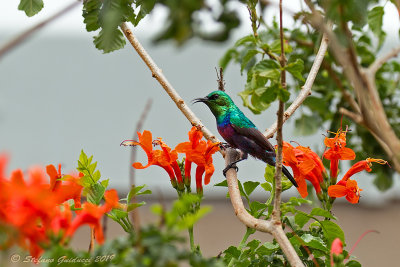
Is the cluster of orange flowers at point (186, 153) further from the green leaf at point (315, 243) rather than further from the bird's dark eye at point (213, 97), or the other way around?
the bird's dark eye at point (213, 97)

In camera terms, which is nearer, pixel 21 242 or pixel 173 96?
pixel 21 242

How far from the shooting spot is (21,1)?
5.65ft

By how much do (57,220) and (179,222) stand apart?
276 millimetres

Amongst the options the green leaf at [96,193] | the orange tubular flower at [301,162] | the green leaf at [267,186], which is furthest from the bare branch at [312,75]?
the green leaf at [96,193]

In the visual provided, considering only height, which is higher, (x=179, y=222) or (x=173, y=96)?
(x=173, y=96)

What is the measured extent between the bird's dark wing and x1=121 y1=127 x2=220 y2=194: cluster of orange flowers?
12.1 inches

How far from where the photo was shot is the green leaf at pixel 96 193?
181cm

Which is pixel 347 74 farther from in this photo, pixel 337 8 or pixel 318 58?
pixel 318 58

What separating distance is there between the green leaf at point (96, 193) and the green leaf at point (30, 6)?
52cm

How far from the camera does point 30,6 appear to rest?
1.73 metres

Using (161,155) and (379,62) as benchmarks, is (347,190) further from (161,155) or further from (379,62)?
(379,62)

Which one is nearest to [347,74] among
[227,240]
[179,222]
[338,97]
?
[179,222]

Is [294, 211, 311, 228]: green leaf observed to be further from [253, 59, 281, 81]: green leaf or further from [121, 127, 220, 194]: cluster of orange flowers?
[253, 59, 281, 81]: green leaf

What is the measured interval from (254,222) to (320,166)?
53 cm
